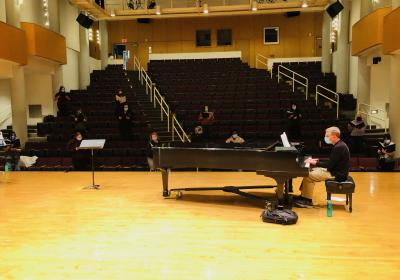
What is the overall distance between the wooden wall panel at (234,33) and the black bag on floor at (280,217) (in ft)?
54.8

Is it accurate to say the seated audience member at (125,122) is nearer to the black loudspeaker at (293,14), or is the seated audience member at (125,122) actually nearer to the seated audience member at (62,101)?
the seated audience member at (62,101)

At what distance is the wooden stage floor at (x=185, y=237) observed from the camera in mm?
3383

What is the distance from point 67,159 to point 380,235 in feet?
25.8

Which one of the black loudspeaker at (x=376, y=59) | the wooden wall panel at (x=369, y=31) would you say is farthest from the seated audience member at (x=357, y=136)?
the black loudspeaker at (x=376, y=59)

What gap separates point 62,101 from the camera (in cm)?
1311

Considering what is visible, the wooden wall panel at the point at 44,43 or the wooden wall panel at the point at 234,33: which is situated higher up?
the wooden wall panel at the point at 234,33

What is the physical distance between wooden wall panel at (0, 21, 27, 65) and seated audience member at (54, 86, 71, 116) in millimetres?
2104

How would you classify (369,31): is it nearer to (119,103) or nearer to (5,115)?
(119,103)

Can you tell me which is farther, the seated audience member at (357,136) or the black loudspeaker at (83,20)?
the black loudspeaker at (83,20)

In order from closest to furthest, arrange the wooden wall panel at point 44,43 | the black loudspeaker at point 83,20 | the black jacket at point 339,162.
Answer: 1. the black jacket at point 339,162
2. the wooden wall panel at point 44,43
3. the black loudspeaker at point 83,20

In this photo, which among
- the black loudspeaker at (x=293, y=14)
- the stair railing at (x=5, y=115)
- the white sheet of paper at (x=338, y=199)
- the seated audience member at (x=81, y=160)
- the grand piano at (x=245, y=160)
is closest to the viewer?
the grand piano at (x=245, y=160)

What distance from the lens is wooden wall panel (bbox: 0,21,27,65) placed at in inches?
388

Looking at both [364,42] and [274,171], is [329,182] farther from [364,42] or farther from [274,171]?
[364,42]

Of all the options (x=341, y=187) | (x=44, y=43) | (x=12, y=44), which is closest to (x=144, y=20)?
(x=44, y=43)
